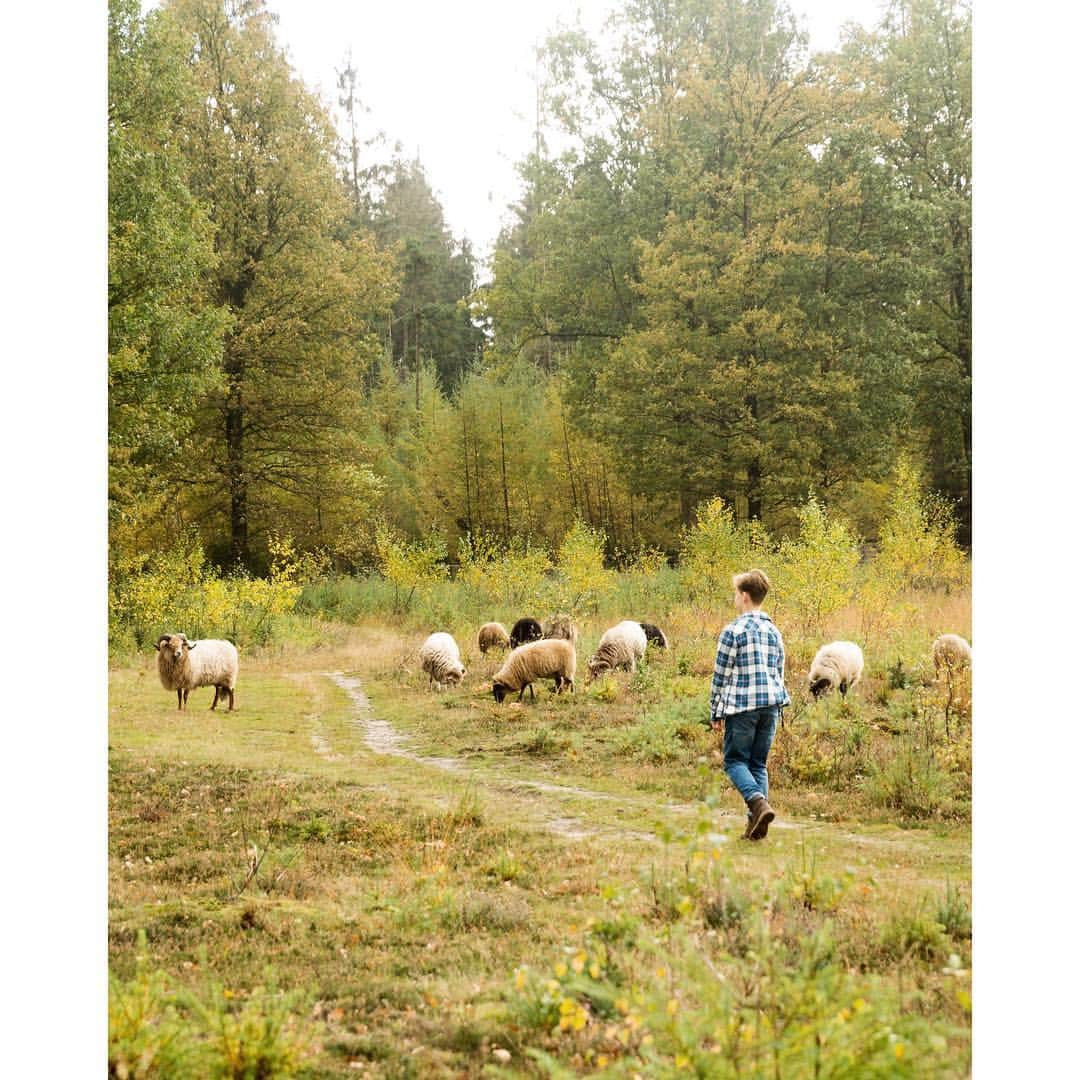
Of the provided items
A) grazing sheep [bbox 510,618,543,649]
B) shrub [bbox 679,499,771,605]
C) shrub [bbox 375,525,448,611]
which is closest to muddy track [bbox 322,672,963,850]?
shrub [bbox 375,525,448,611]

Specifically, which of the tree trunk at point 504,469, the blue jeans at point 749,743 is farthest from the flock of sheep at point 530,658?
the blue jeans at point 749,743

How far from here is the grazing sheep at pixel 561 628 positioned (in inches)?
265

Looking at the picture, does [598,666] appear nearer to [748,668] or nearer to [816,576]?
[816,576]

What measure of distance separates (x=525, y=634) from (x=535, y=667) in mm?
250

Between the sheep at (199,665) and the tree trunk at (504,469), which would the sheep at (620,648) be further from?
the sheep at (199,665)

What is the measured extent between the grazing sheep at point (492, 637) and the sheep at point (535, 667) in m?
0.11

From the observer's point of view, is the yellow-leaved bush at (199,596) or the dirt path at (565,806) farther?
the yellow-leaved bush at (199,596)

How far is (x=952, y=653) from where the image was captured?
5707mm

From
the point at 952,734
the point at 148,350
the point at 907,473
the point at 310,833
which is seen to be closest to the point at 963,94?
the point at 907,473

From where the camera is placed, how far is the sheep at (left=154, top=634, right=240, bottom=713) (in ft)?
18.6

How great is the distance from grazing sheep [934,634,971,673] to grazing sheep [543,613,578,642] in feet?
8.21

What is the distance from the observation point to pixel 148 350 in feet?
19.1

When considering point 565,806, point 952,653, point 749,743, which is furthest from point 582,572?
point 952,653

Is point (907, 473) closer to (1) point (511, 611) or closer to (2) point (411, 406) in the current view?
(1) point (511, 611)
